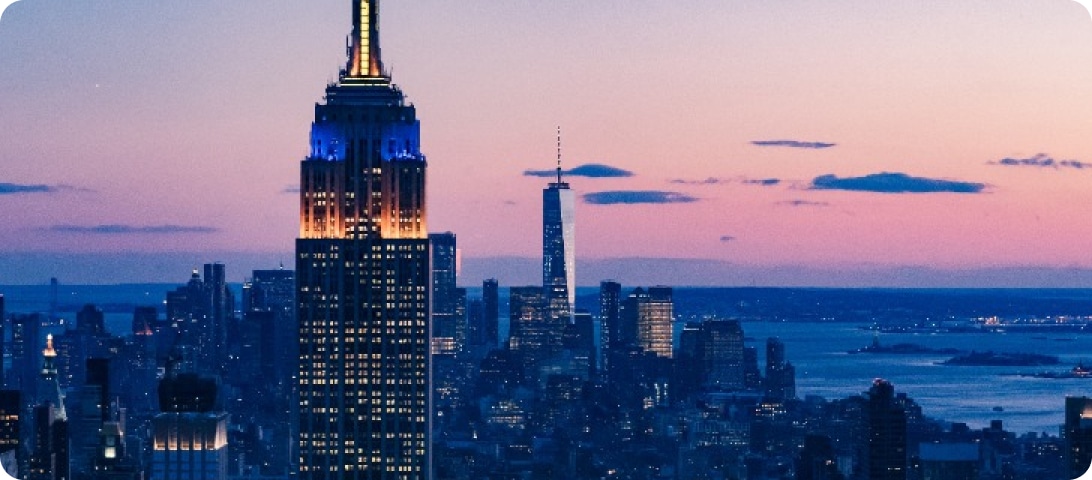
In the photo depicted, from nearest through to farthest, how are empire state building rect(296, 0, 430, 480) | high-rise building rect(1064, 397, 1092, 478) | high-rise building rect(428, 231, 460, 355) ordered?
empire state building rect(296, 0, 430, 480), high-rise building rect(1064, 397, 1092, 478), high-rise building rect(428, 231, 460, 355)

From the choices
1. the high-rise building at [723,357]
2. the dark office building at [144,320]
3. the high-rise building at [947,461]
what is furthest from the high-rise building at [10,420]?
the high-rise building at [723,357]

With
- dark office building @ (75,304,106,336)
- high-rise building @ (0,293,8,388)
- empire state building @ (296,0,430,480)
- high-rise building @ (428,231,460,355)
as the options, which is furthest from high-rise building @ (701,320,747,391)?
empire state building @ (296,0,430,480)

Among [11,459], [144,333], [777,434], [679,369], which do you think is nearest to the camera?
[11,459]

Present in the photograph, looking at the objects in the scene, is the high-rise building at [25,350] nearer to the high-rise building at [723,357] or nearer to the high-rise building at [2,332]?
the high-rise building at [2,332]

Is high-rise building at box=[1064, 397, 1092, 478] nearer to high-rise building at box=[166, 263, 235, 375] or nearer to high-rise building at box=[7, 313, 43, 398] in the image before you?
high-rise building at box=[166, 263, 235, 375]

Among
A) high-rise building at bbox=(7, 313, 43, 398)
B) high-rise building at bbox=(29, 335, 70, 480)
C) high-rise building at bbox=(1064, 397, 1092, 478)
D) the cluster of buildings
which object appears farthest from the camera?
high-rise building at bbox=(7, 313, 43, 398)

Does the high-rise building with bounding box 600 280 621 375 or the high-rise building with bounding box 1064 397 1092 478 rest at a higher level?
the high-rise building with bounding box 600 280 621 375

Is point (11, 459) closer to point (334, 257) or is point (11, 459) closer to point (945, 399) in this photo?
point (334, 257)

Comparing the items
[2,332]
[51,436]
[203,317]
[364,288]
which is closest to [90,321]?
[2,332]

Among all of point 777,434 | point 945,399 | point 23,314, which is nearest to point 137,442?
point 23,314
